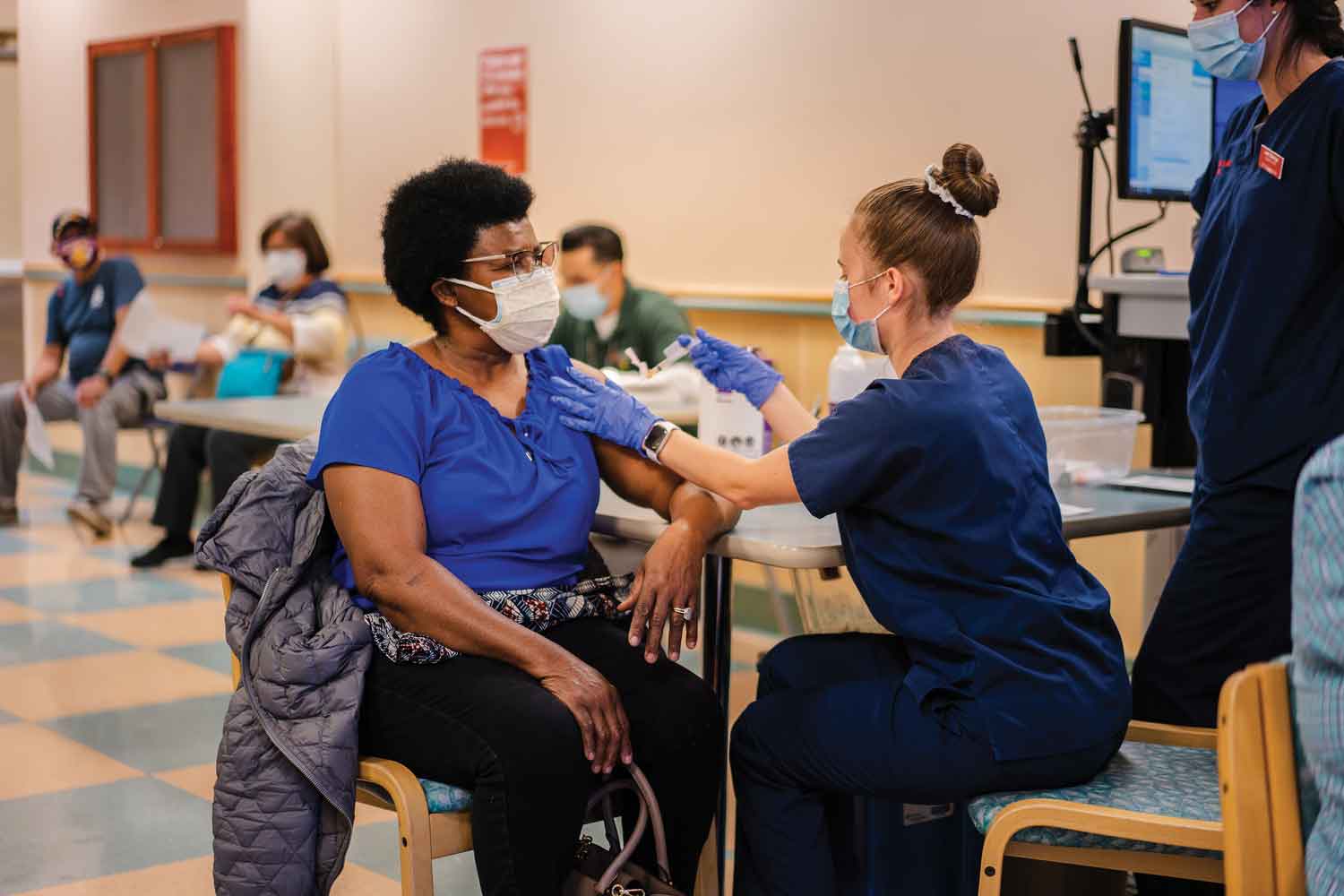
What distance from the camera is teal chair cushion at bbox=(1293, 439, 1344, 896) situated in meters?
1.25

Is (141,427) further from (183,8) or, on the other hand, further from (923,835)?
(923,835)

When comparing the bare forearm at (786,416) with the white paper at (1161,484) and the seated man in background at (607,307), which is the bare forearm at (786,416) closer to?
the white paper at (1161,484)

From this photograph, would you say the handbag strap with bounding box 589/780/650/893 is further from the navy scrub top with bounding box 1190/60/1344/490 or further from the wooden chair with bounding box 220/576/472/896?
the navy scrub top with bounding box 1190/60/1344/490

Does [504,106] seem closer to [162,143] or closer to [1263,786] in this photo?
[162,143]

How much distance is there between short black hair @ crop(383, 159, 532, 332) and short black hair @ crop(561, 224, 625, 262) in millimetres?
2515

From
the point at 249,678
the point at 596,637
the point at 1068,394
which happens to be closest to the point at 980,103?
the point at 1068,394

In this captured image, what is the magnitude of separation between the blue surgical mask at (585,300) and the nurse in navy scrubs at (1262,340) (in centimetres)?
270

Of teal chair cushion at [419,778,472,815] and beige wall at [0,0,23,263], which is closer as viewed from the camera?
teal chair cushion at [419,778,472,815]

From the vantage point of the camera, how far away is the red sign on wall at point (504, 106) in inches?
236

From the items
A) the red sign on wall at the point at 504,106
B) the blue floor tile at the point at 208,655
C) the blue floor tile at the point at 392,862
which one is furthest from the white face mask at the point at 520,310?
the red sign on wall at the point at 504,106

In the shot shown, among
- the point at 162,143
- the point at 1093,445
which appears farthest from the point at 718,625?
the point at 162,143

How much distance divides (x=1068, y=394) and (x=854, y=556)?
261 cm

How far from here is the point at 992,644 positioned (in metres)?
1.85

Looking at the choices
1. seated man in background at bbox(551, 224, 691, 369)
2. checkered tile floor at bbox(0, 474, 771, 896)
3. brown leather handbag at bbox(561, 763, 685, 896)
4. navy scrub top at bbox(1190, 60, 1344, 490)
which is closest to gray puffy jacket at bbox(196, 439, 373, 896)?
brown leather handbag at bbox(561, 763, 685, 896)
